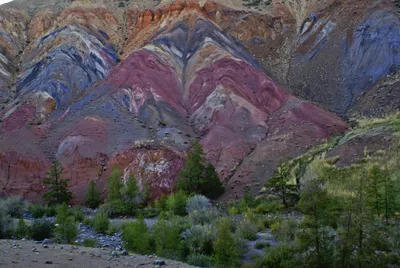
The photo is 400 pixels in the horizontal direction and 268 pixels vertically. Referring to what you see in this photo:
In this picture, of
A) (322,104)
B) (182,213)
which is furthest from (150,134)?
(322,104)

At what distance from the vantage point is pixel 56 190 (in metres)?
38.3

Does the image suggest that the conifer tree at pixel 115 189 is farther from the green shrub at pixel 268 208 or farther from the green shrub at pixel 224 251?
the green shrub at pixel 224 251

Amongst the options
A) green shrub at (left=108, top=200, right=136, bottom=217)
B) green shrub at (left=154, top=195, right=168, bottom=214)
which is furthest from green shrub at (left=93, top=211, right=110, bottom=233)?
green shrub at (left=154, top=195, right=168, bottom=214)

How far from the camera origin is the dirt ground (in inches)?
446

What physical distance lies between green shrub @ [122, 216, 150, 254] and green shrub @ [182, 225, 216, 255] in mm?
2544

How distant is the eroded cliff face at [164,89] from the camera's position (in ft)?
140

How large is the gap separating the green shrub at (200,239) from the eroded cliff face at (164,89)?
57.0 feet

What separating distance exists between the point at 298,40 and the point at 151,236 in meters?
54.4

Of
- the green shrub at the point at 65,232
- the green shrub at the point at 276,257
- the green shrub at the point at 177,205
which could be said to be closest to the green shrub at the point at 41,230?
the green shrub at the point at 65,232

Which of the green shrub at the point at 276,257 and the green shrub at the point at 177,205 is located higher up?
the green shrub at the point at 177,205

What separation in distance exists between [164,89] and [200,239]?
1403 inches

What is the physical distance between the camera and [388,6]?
6053 cm

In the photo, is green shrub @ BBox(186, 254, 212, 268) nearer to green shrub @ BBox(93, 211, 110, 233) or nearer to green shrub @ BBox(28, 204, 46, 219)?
green shrub @ BBox(93, 211, 110, 233)

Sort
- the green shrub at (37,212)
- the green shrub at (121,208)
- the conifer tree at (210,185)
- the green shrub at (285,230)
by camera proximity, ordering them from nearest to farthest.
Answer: the green shrub at (285,230), the green shrub at (37,212), the green shrub at (121,208), the conifer tree at (210,185)
